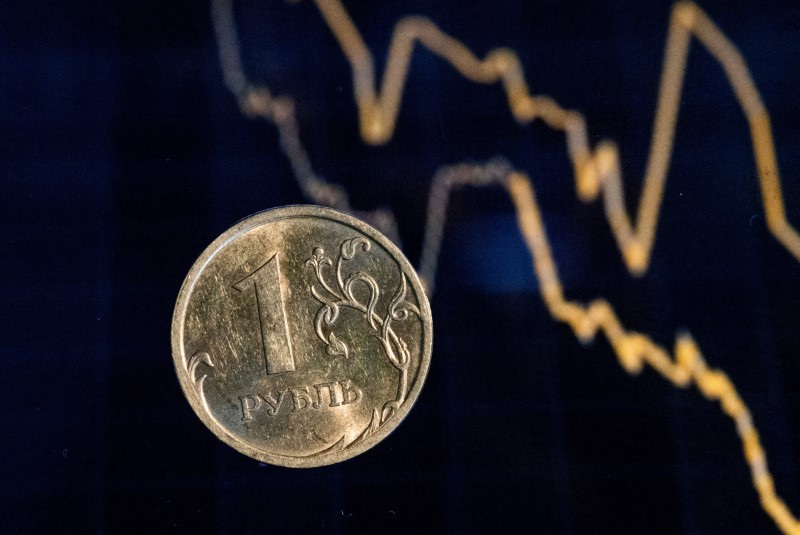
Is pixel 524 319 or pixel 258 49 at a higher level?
pixel 258 49

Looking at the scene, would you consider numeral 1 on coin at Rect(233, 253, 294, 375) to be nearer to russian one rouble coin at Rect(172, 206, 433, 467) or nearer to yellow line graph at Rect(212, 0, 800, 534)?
russian one rouble coin at Rect(172, 206, 433, 467)

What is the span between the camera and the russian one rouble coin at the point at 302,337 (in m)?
0.60

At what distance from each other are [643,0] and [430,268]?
1.34ft

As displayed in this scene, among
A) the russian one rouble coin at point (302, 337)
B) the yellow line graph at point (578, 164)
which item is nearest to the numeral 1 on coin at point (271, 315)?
the russian one rouble coin at point (302, 337)

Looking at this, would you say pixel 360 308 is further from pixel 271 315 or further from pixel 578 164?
pixel 578 164

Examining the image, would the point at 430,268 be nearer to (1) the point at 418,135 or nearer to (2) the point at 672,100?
(1) the point at 418,135

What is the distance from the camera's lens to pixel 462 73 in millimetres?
652

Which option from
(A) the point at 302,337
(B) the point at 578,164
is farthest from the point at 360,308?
(B) the point at 578,164

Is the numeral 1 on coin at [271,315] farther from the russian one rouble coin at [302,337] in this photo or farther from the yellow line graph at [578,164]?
the yellow line graph at [578,164]

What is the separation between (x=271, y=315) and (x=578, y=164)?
39 cm

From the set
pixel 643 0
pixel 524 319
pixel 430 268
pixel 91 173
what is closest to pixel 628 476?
pixel 524 319

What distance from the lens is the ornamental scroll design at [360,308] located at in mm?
604

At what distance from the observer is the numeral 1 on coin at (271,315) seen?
601 millimetres

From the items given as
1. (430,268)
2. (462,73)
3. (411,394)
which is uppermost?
(462,73)
